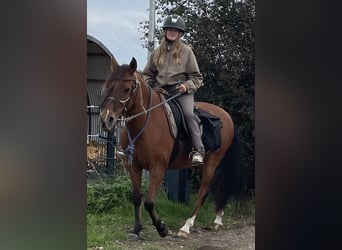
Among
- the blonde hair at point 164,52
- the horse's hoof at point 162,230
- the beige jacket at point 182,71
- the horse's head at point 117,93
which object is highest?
the blonde hair at point 164,52

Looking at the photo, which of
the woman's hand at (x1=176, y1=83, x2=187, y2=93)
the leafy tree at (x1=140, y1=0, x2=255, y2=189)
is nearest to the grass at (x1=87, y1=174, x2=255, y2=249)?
the leafy tree at (x1=140, y1=0, x2=255, y2=189)

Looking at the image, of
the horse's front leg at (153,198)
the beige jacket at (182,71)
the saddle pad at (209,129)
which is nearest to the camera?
the horse's front leg at (153,198)

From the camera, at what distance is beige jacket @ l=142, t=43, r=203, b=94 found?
4250 mm

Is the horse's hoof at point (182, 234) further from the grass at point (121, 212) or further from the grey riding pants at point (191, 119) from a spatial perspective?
the grey riding pants at point (191, 119)

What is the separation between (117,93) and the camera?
3791 mm

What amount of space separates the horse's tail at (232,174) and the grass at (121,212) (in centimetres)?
28

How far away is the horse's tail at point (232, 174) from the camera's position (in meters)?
5.20

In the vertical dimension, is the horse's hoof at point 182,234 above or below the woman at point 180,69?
below

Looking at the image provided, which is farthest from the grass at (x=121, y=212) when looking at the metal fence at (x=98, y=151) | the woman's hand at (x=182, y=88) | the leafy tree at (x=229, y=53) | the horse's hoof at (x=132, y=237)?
the woman's hand at (x=182, y=88)

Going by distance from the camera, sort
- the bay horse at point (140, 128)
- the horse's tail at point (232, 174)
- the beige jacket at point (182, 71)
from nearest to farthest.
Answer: the bay horse at point (140, 128) < the beige jacket at point (182, 71) < the horse's tail at point (232, 174)

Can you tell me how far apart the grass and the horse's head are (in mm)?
870
